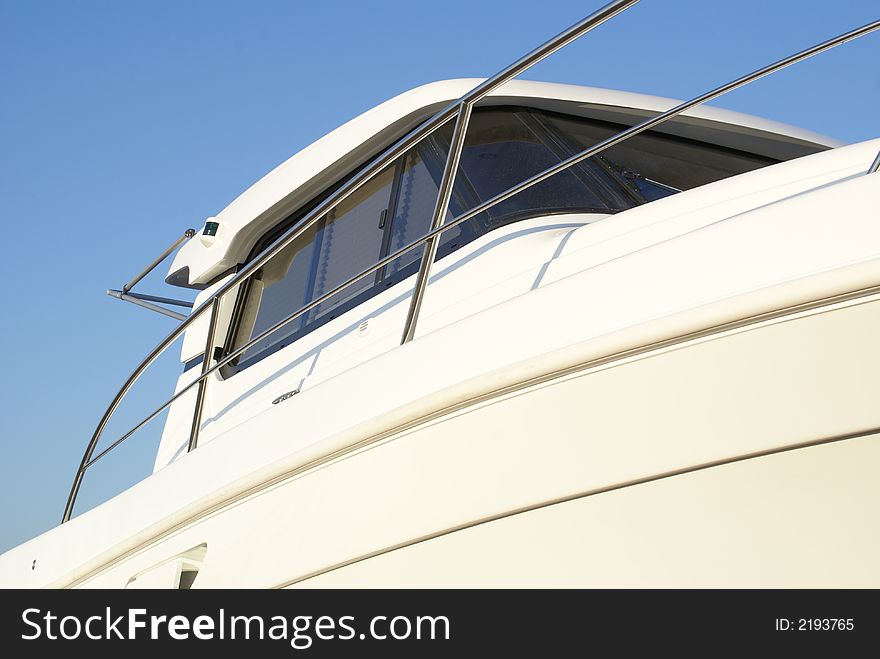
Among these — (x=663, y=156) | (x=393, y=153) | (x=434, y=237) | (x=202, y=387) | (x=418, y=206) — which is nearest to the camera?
(x=434, y=237)

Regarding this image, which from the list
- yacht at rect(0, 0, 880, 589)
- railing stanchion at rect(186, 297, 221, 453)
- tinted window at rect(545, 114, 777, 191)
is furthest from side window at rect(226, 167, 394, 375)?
tinted window at rect(545, 114, 777, 191)

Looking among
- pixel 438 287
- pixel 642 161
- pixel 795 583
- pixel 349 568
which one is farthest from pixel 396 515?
pixel 642 161

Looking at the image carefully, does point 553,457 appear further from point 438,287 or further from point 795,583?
point 438,287

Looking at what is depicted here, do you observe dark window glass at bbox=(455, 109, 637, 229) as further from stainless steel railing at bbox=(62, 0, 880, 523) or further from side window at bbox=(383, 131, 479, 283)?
stainless steel railing at bbox=(62, 0, 880, 523)

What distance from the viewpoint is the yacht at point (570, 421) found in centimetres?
154

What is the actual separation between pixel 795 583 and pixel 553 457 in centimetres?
50

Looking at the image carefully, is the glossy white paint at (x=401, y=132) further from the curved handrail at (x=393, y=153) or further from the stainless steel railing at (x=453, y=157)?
the stainless steel railing at (x=453, y=157)

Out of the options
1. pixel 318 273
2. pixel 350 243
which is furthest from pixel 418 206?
pixel 318 273

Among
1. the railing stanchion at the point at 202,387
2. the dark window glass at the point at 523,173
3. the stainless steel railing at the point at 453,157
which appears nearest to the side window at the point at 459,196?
the dark window glass at the point at 523,173

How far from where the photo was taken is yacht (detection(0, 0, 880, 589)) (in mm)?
1535

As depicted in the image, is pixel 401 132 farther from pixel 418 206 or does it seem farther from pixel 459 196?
pixel 459 196

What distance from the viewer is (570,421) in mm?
1717
